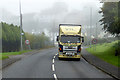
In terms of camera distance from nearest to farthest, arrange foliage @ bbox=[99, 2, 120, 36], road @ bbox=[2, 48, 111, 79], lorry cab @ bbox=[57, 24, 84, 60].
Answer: road @ bbox=[2, 48, 111, 79]
lorry cab @ bbox=[57, 24, 84, 60]
foliage @ bbox=[99, 2, 120, 36]

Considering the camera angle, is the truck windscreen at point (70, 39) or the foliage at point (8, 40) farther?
the foliage at point (8, 40)

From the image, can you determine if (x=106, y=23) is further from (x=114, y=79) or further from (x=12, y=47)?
(x=12, y=47)

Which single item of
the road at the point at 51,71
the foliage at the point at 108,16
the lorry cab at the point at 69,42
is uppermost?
the foliage at the point at 108,16

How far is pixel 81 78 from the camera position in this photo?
11898 millimetres

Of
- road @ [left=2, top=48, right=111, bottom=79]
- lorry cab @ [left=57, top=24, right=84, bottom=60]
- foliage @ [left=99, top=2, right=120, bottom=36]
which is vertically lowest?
road @ [left=2, top=48, right=111, bottom=79]

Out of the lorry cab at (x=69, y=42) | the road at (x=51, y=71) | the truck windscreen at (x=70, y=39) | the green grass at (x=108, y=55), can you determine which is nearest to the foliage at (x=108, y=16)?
the green grass at (x=108, y=55)

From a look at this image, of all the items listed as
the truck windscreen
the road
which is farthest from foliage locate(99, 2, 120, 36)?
the road

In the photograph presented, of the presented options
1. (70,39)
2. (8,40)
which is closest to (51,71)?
(70,39)

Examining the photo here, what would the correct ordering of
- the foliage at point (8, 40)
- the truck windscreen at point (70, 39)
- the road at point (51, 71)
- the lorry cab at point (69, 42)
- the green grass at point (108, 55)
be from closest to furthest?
the road at point (51, 71)
the green grass at point (108, 55)
the lorry cab at point (69, 42)
the truck windscreen at point (70, 39)
the foliage at point (8, 40)

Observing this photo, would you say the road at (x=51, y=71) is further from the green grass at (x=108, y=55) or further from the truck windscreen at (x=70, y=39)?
the truck windscreen at (x=70, y=39)

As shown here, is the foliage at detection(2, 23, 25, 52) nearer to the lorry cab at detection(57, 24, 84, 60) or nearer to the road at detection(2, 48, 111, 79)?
the lorry cab at detection(57, 24, 84, 60)

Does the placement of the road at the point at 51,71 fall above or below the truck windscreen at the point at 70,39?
below

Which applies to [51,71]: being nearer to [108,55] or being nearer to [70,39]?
[70,39]

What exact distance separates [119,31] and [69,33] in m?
7.31
